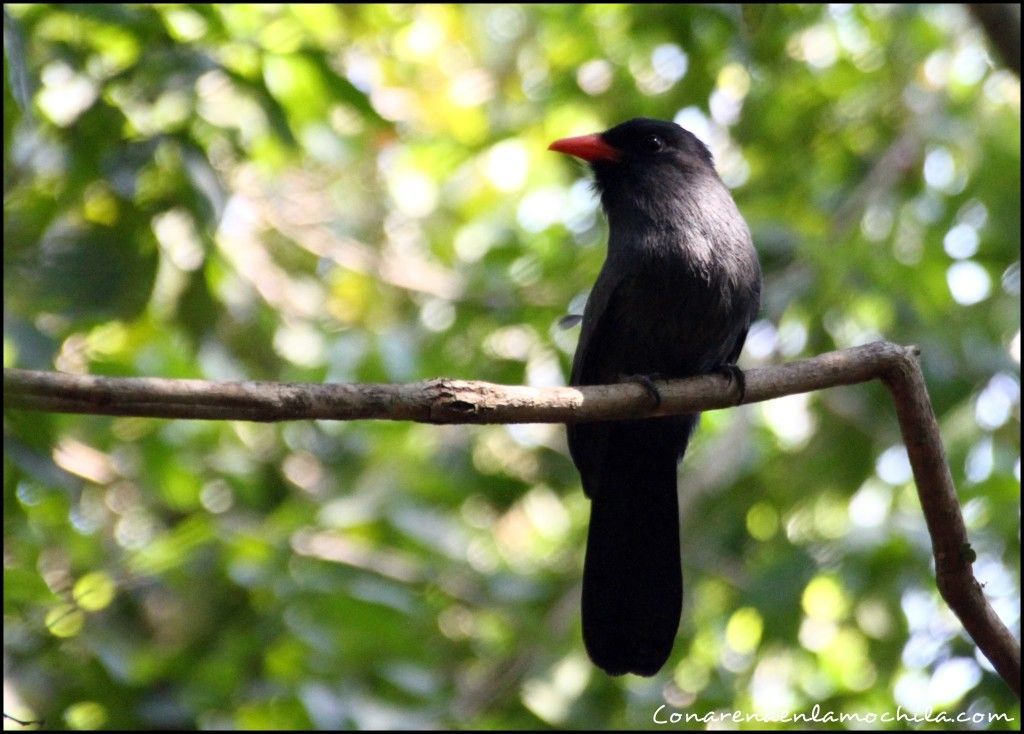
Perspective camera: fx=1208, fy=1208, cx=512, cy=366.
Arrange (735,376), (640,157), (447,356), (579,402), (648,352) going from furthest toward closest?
(447,356) < (640,157) < (648,352) < (735,376) < (579,402)

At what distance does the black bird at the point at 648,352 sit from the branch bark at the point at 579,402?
0.94ft

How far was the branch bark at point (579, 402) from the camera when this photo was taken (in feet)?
6.97

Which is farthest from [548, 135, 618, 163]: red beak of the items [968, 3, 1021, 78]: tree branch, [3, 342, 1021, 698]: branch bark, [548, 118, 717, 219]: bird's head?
[968, 3, 1021, 78]: tree branch

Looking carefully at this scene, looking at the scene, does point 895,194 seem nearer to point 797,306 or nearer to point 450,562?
point 797,306

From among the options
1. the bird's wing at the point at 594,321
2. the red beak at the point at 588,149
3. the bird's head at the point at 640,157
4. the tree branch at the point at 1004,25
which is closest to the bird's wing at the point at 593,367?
the bird's wing at the point at 594,321

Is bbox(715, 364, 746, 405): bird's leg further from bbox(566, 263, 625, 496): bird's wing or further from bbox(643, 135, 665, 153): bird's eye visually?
bbox(643, 135, 665, 153): bird's eye

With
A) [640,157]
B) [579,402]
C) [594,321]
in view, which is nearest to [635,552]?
[594,321]

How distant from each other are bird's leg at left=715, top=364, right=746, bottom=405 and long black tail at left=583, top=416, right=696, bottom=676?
0.53m

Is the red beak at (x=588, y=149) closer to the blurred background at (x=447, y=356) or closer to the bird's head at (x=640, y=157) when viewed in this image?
the bird's head at (x=640, y=157)

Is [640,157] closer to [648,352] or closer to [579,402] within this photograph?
[648,352]

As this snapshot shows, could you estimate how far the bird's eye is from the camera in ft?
13.6

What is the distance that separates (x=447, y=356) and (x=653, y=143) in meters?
1.61

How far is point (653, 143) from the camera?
13.6 feet

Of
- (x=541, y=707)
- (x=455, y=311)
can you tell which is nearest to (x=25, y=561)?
(x=541, y=707)
